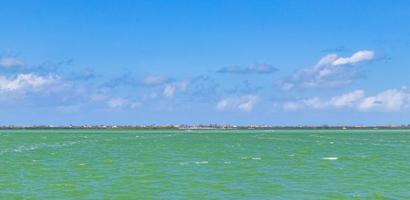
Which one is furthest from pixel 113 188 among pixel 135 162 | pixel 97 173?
pixel 135 162

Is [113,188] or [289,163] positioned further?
[289,163]

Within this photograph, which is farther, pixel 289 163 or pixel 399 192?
pixel 289 163

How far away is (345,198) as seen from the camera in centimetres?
4725

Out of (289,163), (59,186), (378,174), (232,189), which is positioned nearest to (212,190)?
(232,189)

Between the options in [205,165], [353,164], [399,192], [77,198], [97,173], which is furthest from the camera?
[353,164]

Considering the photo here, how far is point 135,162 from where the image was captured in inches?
3233

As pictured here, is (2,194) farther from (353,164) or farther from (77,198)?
(353,164)

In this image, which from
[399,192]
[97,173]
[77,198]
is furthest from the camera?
[97,173]

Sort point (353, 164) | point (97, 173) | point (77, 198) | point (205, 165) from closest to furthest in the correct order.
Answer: point (77, 198) → point (97, 173) → point (205, 165) → point (353, 164)

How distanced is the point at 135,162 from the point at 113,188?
1182 inches

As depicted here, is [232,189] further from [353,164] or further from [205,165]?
[353,164]

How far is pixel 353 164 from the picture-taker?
80.7 metres

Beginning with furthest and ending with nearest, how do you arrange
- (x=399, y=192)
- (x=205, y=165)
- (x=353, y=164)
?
(x=353, y=164), (x=205, y=165), (x=399, y=192)

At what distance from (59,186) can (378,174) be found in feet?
114
